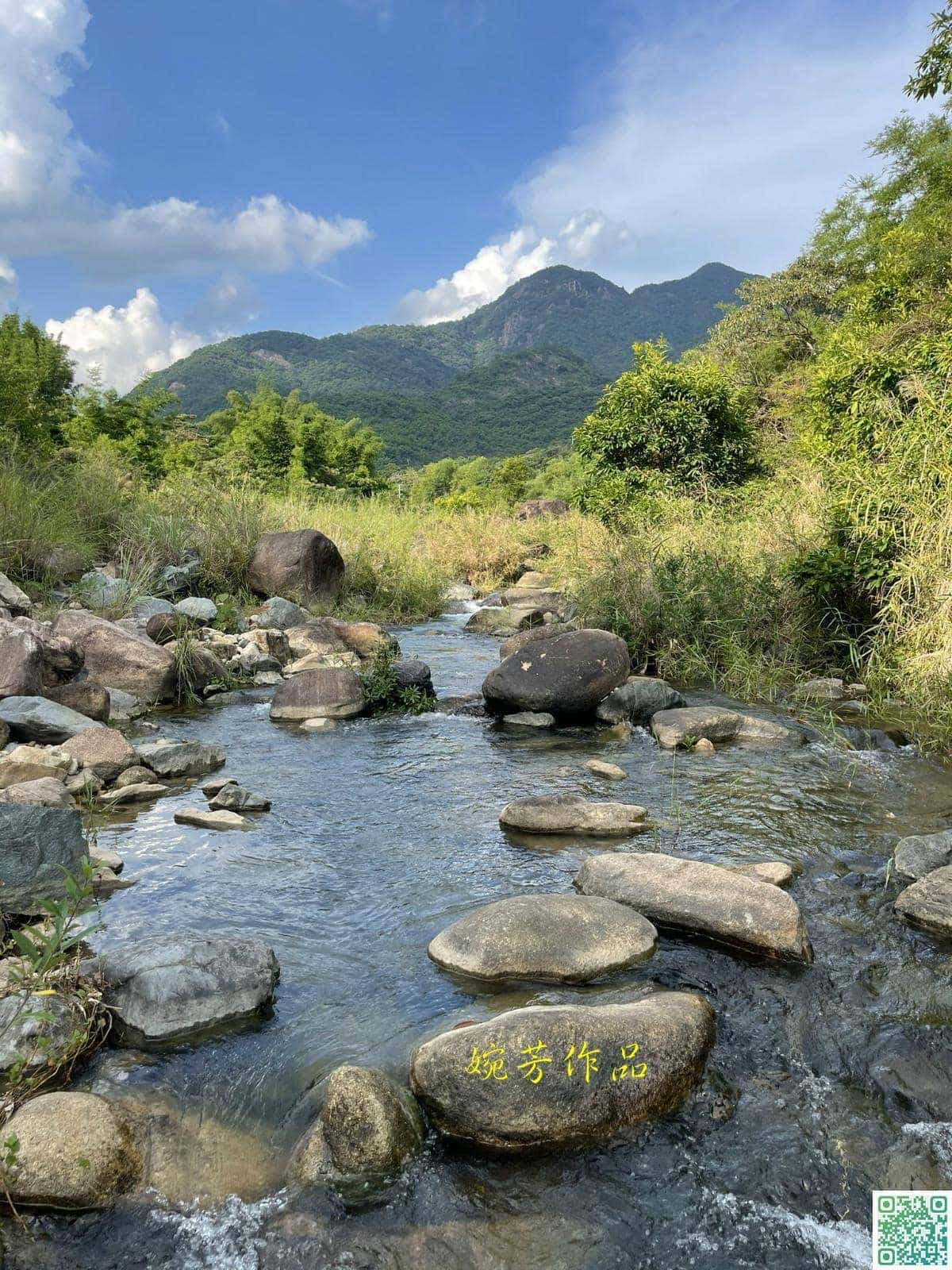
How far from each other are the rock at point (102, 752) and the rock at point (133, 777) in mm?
56

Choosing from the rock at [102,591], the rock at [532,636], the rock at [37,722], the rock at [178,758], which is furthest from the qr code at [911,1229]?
the rock at [102,591]

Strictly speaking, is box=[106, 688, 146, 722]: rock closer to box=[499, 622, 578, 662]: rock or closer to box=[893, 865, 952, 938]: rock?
box=[499, 622, 578, 662]: rock

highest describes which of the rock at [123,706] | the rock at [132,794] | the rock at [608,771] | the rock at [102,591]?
the rock at [102,591]

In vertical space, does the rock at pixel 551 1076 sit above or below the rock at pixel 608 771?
above

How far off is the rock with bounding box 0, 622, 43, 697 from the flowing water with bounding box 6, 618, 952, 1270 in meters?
1.84

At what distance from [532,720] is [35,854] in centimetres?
493

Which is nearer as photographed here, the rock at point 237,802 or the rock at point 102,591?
the rock at point 237,802

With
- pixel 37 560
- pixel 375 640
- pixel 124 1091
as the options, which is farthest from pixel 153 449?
pixel 124 1091

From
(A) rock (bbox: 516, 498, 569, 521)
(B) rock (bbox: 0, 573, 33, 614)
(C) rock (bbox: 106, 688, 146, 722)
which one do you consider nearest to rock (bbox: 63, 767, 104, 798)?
(C) rock (bbox: 106, 688, 146, 722)

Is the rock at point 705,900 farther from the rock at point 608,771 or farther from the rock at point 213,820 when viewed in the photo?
the rock at point 213,820

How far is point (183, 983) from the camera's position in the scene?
3.25 meters

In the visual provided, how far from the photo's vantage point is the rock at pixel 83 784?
5.57 metres

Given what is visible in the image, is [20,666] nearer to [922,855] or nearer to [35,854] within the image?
[35,854]

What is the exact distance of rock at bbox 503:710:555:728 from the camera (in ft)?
26.5
